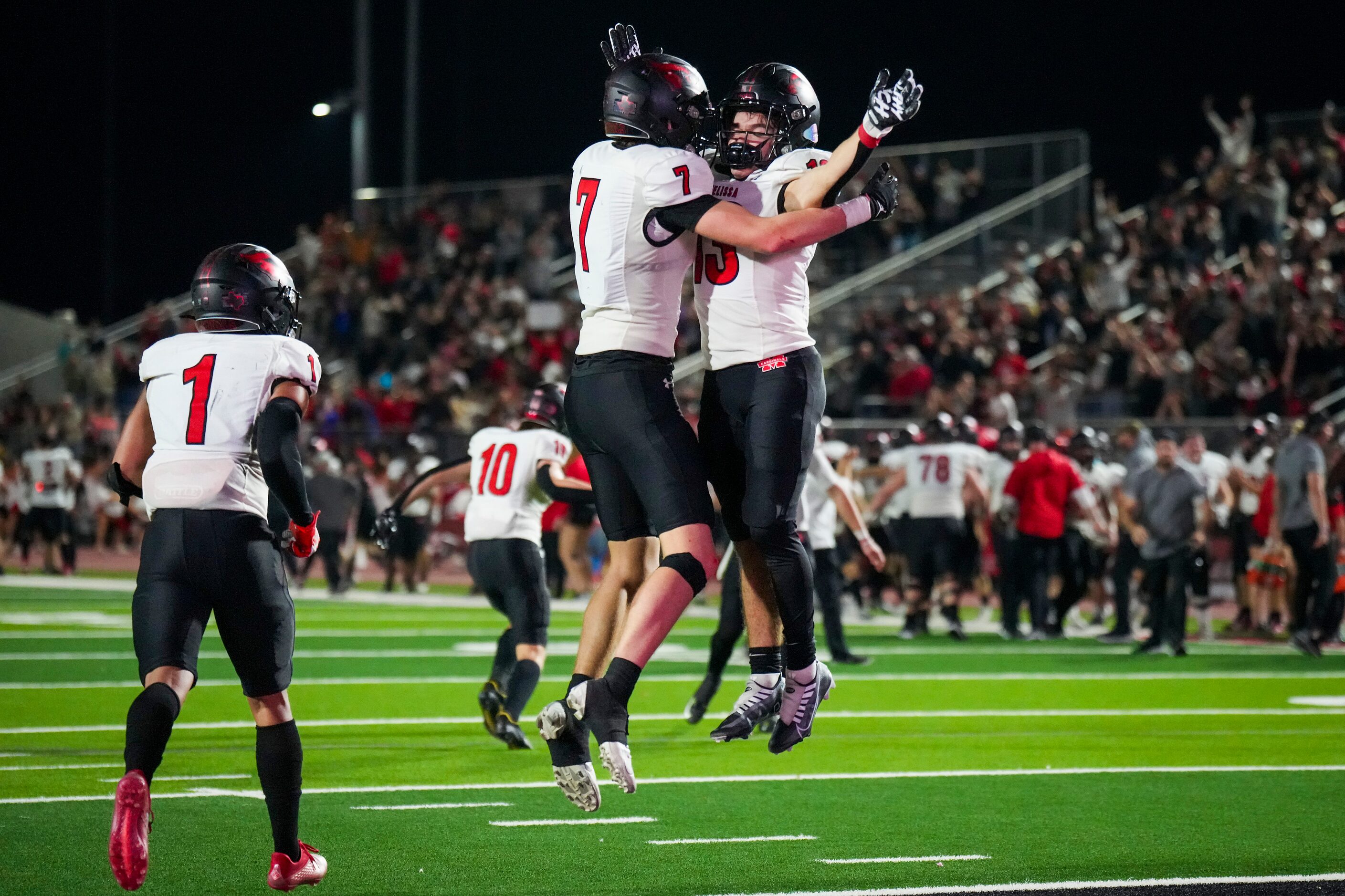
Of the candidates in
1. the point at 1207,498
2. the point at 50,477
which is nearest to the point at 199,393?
the point at 1207,498

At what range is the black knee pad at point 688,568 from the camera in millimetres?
5391

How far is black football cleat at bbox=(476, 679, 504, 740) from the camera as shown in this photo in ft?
29.6

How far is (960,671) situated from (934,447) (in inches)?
120

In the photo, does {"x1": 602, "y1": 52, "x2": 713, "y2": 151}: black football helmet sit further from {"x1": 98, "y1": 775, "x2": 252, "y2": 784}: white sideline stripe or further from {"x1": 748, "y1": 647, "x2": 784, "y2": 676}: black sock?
{"x1": 98, "y1": 775, "x2": 252, "y2": 784}: white sideline stripe

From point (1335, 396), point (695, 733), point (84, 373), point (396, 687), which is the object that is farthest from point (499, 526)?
point (84, 373)

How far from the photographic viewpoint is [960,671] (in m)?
13.0

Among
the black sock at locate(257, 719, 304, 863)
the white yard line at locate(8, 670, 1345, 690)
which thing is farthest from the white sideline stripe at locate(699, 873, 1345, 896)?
the white yard line at locate(8, 670, 1345, 690)

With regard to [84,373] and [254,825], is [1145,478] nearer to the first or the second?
[254,825]

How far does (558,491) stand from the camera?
888 cm

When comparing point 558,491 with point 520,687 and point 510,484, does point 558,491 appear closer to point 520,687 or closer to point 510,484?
point 510,484

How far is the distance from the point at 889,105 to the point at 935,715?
5867 millimetres

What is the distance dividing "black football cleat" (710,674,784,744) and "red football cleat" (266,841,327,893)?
132 cm

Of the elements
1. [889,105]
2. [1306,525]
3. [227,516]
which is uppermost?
[889,105]

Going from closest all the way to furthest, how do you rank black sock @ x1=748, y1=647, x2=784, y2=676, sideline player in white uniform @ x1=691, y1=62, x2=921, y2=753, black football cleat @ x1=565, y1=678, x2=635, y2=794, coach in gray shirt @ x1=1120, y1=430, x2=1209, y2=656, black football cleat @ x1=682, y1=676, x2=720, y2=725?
black football cleat @ x1=565, y1=678, x2=635, y2=794 < sideline player in white uniform @ x1=691, y1=62, x2=921, y2=753 < black sock @ x1=748, y1=647, x2=784, y2=676 < black football cleat @ x1=682, y1=676, x2=720, y2=725 < coach in gray shirt @ x1=1120, y1=430, x2=1209, y2=656
